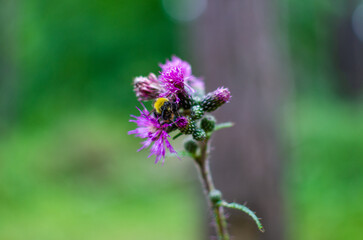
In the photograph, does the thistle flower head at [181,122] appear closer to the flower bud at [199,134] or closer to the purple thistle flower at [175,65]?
the flower bud at [199,134]

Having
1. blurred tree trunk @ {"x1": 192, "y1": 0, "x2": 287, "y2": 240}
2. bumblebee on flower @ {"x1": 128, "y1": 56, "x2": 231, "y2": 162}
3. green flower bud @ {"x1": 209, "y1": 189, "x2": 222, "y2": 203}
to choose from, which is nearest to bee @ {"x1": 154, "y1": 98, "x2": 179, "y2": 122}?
bumblebee on flower @ {"x1": 128, "y1": 56, "x2": 231, "y2": 162}

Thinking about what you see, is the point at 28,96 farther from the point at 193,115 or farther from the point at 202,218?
the point at 193,115

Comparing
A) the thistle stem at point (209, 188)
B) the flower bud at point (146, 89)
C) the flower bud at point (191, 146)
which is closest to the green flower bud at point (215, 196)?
the thistle stem at point (209, 188)

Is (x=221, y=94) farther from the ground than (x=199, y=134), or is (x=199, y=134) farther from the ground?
(x=221, y=94)

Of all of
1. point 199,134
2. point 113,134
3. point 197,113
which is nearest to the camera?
point 199,134

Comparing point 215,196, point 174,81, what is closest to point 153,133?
point 174,81

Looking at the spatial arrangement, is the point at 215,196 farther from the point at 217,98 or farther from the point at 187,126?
the point at 217,98
